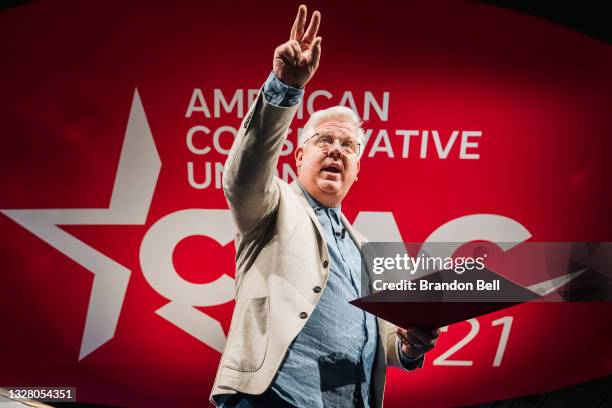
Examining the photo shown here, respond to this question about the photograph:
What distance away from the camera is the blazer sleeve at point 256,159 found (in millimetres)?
1521

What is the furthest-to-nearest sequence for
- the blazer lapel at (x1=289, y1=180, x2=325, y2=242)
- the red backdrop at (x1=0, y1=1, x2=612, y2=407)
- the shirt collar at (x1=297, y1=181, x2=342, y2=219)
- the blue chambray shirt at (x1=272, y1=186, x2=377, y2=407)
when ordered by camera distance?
1. the red backdrop at (x1=0, y1=1, x2=612, y2=407)
2. the shirt collar at (x1=297, y1=181, x2=342, y2=219)
3. the blazer lapel at (x1=289, y1=180, x2=325, y2=242)
4. the blue chambray shirt at (x1=272, y1=186, x2=377, y2=407)

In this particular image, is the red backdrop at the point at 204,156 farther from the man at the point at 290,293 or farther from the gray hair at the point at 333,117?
the man at the point at 290,293

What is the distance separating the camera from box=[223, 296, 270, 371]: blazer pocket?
1.56 meters

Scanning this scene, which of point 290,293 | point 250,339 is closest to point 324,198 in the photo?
point 290,293

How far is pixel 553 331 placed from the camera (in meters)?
2.86

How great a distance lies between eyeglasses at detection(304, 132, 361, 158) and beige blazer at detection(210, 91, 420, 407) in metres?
0.22

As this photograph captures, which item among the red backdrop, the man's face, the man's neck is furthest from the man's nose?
the red backdrop

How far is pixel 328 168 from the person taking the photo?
6.23 ft

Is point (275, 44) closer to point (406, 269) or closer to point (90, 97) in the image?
point (90, 97)

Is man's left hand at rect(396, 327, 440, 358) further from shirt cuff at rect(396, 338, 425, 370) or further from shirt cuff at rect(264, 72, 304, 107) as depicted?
shirt cuff at rect(264, 72, 304, 107)

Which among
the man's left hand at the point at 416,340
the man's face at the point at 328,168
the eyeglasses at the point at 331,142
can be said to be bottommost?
the man's left hand at the point at 416,340

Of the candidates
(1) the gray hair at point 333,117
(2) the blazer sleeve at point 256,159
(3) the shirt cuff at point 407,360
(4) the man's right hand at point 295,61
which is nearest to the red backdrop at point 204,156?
(1) the gray hair at point 333,117

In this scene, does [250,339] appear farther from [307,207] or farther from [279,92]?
[279,92]

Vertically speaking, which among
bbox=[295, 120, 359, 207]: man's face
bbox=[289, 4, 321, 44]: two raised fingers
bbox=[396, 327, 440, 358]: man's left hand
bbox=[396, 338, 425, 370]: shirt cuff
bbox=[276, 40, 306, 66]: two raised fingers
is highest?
bbox=[289, 4, 321, 44]: two raised fingers
